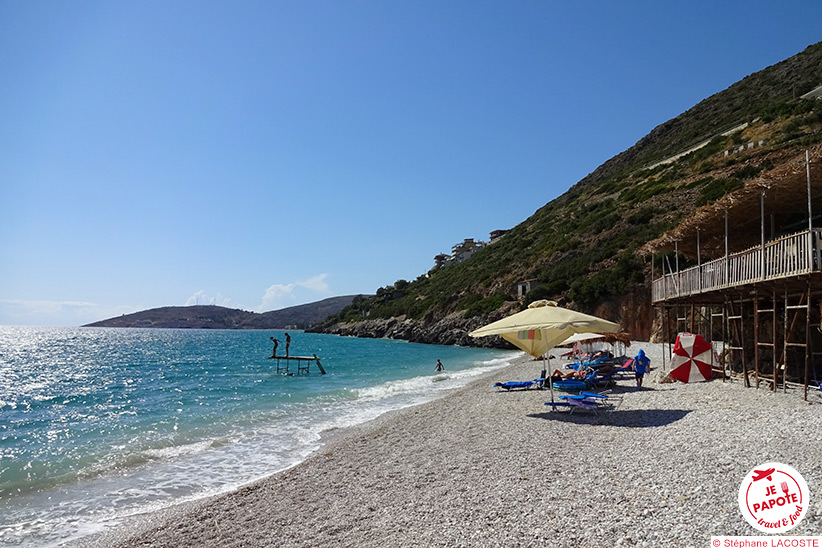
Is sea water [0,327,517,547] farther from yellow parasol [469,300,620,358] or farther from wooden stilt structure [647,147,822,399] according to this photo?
wooden stilt structure [647,147,822,399]

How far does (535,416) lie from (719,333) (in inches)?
935

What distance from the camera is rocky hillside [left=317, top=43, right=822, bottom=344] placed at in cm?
4272

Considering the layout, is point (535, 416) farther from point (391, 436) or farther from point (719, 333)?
point (719, 333)

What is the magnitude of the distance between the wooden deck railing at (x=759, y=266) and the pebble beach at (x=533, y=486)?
2.76 m

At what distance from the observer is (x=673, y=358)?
50.6ft

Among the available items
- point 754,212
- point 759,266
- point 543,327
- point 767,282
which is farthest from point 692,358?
point 543,327

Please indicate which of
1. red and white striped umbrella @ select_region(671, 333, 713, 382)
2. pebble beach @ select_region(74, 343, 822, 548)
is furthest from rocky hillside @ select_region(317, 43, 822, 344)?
pebble beach @ select_region(74, 343, 822, 548)

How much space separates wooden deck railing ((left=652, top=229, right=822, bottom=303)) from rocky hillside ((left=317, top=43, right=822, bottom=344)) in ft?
60.2

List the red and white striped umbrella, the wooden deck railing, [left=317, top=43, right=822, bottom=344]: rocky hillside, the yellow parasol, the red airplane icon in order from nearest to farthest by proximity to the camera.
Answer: the red airplane icon
the wooden deck railing
the yellow parasol
the red and white striped umbrella
[left=317, top=43, right=822, bottom=344]: rocky hillside

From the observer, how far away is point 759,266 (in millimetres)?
12086

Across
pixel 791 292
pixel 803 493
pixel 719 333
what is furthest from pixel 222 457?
pixel 719 333

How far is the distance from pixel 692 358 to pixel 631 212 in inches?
1624

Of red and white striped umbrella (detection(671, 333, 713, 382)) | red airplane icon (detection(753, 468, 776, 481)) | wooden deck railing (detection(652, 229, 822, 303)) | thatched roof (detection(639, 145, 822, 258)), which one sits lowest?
red airplane icon (detection(753, 468, 776, 481))

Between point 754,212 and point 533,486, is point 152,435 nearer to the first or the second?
point 533,486
